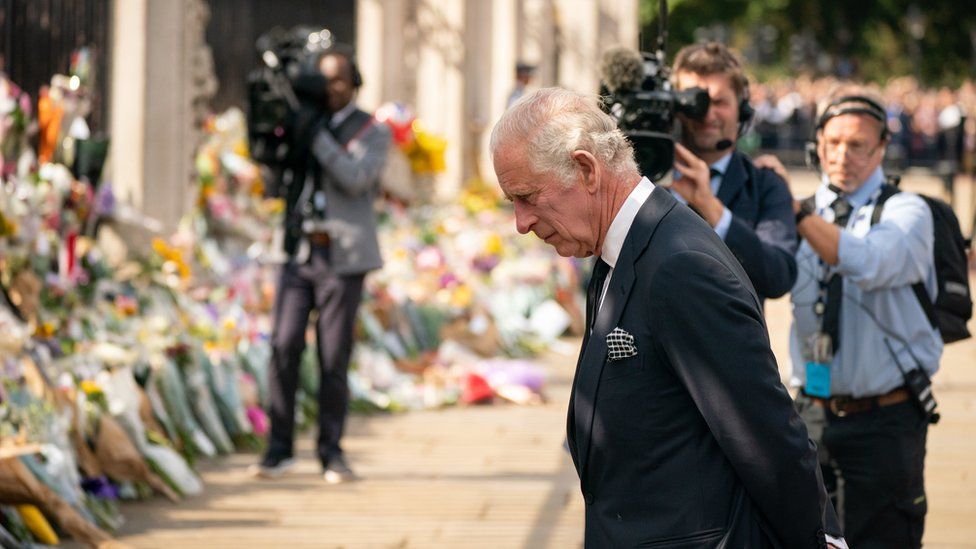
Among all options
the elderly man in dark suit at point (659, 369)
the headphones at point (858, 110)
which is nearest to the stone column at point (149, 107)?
the headphones at point (858, 110)

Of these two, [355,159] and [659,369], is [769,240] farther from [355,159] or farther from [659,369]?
[355,159]

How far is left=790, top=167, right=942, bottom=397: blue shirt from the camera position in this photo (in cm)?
432

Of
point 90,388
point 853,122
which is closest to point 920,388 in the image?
point 853,122

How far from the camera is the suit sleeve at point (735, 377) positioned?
2658mm

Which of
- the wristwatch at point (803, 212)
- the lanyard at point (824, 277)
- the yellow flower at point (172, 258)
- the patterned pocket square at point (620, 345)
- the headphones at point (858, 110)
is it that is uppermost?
the headphones at point (858, 110)

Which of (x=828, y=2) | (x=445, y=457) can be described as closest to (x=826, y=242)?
(x=445, y=457)

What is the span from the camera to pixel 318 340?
7.07m

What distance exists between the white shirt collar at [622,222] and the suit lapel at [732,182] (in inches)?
58.2

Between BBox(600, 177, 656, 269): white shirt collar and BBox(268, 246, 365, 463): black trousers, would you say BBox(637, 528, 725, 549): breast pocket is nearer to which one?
BBox(600, 177, 656, 269): white shirt collar

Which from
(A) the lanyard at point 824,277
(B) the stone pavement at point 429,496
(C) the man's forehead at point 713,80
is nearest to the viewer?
(C) the man's forehead at point 713,80

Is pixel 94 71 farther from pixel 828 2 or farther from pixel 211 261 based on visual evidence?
pixel 828 2

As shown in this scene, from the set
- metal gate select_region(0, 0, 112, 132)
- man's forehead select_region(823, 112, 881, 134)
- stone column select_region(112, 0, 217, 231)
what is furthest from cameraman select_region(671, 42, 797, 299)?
stone column select_region(112, 0, 217, 231)

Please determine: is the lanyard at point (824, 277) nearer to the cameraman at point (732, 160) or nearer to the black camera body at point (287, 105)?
the cameraman at point (732, 160)

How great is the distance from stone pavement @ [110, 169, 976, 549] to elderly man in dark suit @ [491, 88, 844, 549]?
332 centimetres
